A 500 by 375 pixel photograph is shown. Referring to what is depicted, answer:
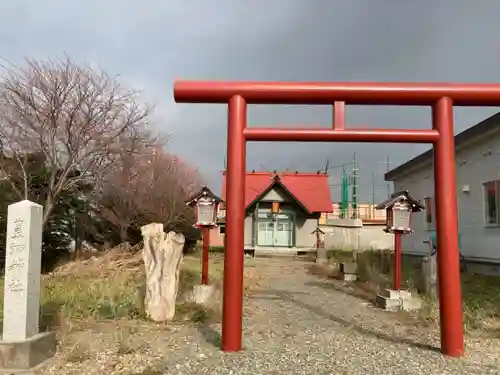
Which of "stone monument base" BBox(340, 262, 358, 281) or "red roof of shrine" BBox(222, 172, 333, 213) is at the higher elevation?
"red roof of shrine" BBox(222, 172, 333, 213)

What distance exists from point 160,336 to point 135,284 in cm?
392

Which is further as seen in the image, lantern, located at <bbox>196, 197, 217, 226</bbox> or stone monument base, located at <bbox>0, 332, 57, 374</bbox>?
lantern, located at <bbox>196, 197, 217, 226</bbox>

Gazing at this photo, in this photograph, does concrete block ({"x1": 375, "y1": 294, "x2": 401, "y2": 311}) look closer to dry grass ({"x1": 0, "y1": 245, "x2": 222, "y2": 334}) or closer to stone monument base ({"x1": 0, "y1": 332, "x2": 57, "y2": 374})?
dry grass ({"x1": 0, "y1": 245, "x2": 222, "y2": 334})

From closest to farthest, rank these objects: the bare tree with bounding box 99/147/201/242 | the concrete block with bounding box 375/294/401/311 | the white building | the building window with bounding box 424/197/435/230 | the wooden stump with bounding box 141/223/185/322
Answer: the wooden stump with bounding box 141/223/185/322 < the concrete block with bounding box 375/294/401/311 < the white building < the building window with bounding box 424/197/435/230 < the bare tree with bounding box 99/147/201/242

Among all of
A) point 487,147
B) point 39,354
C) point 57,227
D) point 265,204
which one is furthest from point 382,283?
point 265,204

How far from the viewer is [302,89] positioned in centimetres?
640

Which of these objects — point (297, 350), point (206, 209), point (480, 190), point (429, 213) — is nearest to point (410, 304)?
point (297, 350)

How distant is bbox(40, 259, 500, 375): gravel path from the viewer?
545 cm

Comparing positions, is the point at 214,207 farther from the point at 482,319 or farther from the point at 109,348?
the point at 482,319

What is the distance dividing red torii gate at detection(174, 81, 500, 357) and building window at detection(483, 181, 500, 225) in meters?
6.98

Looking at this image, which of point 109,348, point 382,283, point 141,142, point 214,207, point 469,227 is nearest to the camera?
point 109,348

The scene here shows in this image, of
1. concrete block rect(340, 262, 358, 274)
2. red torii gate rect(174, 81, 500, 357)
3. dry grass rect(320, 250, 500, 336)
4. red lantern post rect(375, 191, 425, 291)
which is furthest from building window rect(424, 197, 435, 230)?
red torii gate rect(174, 81, 500, 357)

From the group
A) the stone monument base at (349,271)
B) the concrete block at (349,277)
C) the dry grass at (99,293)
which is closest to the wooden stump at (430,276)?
the concrete block at (349,277)

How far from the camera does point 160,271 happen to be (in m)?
8.12
